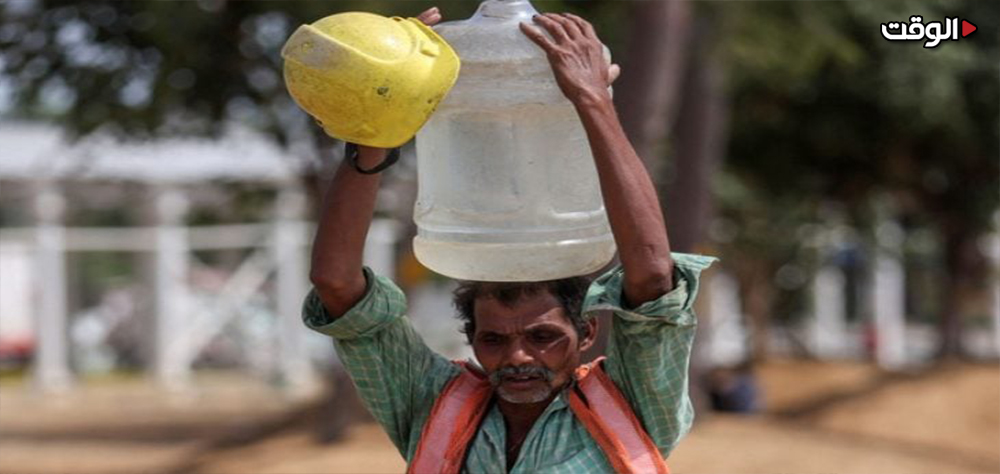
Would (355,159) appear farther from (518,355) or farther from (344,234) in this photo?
(518,355)

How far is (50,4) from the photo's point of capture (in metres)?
11.2

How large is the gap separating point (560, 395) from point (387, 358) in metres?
0.39

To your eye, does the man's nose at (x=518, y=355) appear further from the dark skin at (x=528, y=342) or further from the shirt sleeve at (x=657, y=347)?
the shirt sleeve at (x=657, y=347)

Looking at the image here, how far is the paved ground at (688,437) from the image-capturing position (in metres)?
11.4

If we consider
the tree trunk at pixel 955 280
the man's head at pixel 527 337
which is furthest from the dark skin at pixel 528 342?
the tree trunk at pixel 955 280

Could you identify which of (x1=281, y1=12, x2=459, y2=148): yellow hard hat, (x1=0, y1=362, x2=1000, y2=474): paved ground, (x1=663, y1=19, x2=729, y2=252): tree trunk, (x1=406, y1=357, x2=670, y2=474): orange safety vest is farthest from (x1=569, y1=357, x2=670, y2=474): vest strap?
(x1=663, y1=19, x2=729, y2=252): tree trunk

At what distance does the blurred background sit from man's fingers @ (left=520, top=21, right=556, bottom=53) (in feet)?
20.8

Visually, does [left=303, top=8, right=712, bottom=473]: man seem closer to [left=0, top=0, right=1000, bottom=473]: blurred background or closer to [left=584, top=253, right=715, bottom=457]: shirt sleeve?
[left=584, top=253, right=715, bottom=457]: shirt sleeve

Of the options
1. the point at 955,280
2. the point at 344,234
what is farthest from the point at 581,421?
the point at 955,280

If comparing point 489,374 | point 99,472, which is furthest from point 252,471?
point 489,374

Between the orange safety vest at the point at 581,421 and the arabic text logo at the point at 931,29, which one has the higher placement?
the orange safety vest at the point at 581,421

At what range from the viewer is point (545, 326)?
3445mm

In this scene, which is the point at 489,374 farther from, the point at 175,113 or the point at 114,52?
the point at 175,113

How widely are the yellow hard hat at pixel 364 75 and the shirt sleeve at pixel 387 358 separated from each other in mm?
402
